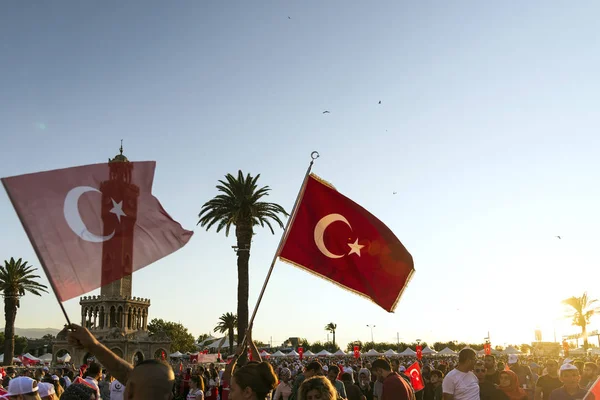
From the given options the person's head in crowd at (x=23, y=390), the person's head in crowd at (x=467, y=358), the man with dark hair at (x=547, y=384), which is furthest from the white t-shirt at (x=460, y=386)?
the person's head in crowd at (x=23, y=390)

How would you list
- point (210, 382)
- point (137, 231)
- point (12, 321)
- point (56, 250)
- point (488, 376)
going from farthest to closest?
point (12, 321)
point (210, 382)
point (488, 376)
point (137, 231)
point (56, 250)

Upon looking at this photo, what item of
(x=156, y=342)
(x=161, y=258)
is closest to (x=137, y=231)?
(x=161, y=258)

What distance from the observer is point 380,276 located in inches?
357

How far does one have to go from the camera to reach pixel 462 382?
7523mm

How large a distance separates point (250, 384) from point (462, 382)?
4.78m

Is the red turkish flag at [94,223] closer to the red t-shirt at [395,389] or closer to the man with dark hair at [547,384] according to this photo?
the red t-shirt at [395,389]

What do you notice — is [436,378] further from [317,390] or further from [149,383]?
[149,383]

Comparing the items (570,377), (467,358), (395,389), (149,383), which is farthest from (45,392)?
(570,377)

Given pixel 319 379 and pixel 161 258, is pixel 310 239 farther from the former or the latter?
pixel 319 379

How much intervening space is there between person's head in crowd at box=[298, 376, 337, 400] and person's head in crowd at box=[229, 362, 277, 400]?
23cm

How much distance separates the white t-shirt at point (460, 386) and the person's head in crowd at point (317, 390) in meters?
4.28

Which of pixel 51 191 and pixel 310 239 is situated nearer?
pixel 51 191

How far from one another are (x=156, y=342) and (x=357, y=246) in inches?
3001

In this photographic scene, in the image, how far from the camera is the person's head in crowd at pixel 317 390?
369 centimetres
